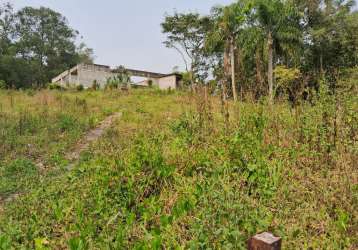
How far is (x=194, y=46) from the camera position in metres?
21.9

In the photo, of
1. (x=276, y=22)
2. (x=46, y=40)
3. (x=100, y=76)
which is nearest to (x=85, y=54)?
(x=46, y=40)

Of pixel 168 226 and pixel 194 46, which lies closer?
pixel 168 226

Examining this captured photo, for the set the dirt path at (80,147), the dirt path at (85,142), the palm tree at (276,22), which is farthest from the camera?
the palm tree at (276,22)

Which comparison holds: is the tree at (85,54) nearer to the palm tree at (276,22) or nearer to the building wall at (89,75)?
the building wall at (89,75)

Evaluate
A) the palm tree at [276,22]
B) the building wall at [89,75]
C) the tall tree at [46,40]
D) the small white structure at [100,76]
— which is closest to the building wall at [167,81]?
the small white structure at [100,76]

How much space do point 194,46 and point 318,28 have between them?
908cm

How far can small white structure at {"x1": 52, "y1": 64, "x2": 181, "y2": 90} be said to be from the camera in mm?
21720

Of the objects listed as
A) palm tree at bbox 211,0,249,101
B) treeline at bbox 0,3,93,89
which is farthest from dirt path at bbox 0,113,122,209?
treeline at bbox 0,3,93,89

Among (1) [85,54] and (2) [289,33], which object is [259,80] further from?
(1) [85,54]

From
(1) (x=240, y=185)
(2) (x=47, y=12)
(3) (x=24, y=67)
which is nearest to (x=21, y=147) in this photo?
(1) (x=240, y=185)

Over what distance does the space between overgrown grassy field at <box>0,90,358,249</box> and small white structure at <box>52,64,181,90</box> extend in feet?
55.5

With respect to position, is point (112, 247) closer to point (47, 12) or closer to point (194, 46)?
point (194, 46)

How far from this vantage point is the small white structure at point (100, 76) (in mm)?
21720

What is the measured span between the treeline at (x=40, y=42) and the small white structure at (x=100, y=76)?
227 inches
